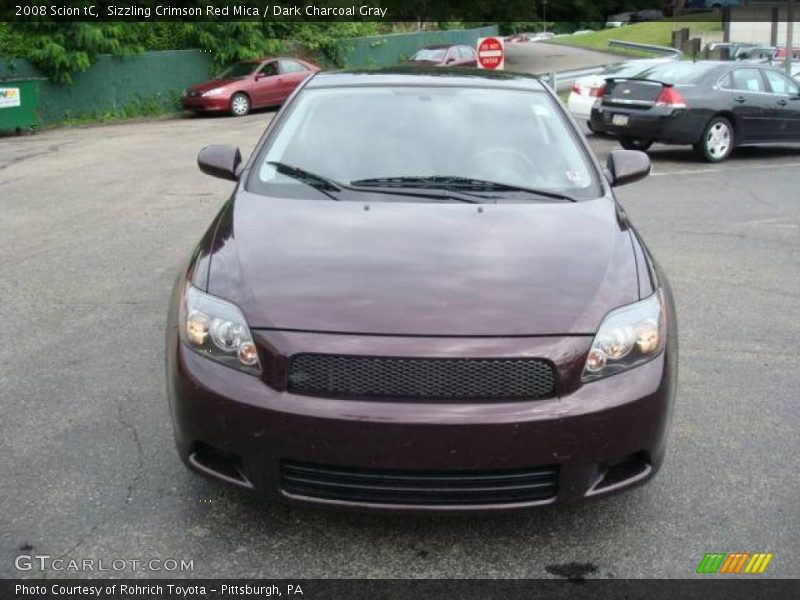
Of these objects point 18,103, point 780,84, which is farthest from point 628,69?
point 18,103

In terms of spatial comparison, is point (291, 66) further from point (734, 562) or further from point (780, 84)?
point (734, 562)

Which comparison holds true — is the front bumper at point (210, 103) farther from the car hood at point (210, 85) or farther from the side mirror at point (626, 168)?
the side mirror at point (626, 168)

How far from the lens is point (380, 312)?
287 centimetres

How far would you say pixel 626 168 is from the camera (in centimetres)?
453

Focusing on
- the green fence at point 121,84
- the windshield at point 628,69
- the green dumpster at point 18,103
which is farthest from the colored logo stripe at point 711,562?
the green fence at point 121,84

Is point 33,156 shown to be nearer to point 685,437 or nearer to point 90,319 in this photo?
point 90,319

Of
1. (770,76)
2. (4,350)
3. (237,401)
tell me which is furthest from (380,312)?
(770,76)

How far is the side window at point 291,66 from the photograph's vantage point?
23219 millimetres

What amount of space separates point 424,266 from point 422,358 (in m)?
0.50

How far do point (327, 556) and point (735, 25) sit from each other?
49.9 m

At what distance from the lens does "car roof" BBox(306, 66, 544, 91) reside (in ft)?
15.3

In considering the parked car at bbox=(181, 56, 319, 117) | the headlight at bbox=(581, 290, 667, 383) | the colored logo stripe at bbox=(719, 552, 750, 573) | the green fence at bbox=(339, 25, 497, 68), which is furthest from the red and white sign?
the colored logo stripe at bbox=(719, 552, 750, 573)

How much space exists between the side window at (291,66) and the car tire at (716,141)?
43.3 ft

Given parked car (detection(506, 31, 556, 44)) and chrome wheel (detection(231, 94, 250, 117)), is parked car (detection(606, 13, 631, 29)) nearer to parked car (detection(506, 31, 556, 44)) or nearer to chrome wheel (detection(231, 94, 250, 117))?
parked car (detection(506, 31, 556, 44))
